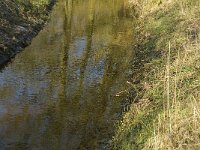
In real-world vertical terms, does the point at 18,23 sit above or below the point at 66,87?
above

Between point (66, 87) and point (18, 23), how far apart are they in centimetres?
767

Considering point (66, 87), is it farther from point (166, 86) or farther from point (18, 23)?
point (18, 23)

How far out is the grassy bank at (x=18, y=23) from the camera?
17266 mm

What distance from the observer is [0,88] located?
13406 mm

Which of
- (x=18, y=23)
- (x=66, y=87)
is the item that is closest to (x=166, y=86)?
(x=66, y=87)

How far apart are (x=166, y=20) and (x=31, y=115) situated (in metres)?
9.07

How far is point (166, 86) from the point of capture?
10672 millimetres

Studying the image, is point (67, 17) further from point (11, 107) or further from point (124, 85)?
point (11, 107)

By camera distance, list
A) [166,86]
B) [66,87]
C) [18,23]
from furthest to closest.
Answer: [18,23], [66,87], [166,86]

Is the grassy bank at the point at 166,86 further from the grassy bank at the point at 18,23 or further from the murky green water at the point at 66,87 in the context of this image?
the grassy bank at the point at 18,23

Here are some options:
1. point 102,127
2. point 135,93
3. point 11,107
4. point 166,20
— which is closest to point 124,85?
point 135,93

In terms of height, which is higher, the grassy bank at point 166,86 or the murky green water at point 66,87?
the grassy bank at point 166,86

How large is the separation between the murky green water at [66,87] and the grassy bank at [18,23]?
1.51 feet

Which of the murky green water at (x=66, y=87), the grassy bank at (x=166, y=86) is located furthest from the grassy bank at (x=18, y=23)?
the grassy bank at (x=166, y=86)
